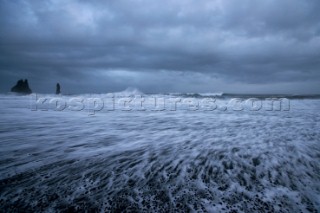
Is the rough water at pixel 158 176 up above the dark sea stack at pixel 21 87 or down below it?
below

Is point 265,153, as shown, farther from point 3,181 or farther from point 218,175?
point 3,181

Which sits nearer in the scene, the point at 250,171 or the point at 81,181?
the point at 81,181

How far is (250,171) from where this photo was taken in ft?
6.75

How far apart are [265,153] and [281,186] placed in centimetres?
111

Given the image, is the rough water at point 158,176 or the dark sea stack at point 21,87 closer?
the rough water at point 158,176

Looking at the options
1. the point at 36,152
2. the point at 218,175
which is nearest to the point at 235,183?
the point at 218,175

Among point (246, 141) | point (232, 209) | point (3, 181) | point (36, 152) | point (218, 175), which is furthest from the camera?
point (246, 141)

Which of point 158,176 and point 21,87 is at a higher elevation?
point 21,87

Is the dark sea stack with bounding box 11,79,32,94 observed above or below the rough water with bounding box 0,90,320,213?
above

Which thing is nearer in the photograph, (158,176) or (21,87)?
(158,176)

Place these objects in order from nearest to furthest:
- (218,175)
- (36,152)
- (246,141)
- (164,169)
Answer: (218,175)
(164,169)
(36,152)
(246,141)

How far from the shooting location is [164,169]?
6.92 feet

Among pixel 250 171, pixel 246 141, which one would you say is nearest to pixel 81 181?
pixel 250 171

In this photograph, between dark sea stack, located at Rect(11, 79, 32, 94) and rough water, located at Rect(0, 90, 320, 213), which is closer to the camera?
rough water, located at Rect(0, 90, 320, 213)
